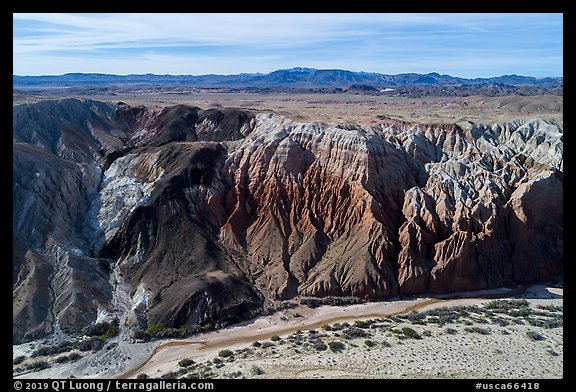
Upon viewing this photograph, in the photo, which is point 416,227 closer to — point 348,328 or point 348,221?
point 348,221

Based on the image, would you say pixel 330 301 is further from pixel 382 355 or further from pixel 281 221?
pixel 281 221

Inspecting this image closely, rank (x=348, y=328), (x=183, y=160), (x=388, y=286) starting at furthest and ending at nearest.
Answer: (x=183, y=160), (x=388, y=286), (x=348, y=328)

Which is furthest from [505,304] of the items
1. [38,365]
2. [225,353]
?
[38,365]

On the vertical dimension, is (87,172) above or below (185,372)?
above

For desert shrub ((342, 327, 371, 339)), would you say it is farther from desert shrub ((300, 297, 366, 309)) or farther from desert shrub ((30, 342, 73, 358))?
desert shrub ((30, 342, 73, 358))

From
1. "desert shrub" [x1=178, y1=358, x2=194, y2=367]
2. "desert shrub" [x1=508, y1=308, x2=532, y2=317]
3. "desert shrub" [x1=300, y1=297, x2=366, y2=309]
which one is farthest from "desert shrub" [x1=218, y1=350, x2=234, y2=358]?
"desert shrub" [x1=508, y1=308, x2=532, y2=317]

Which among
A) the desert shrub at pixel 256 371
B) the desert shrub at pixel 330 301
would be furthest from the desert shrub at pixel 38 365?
the desert shrub at pixel 330 301
